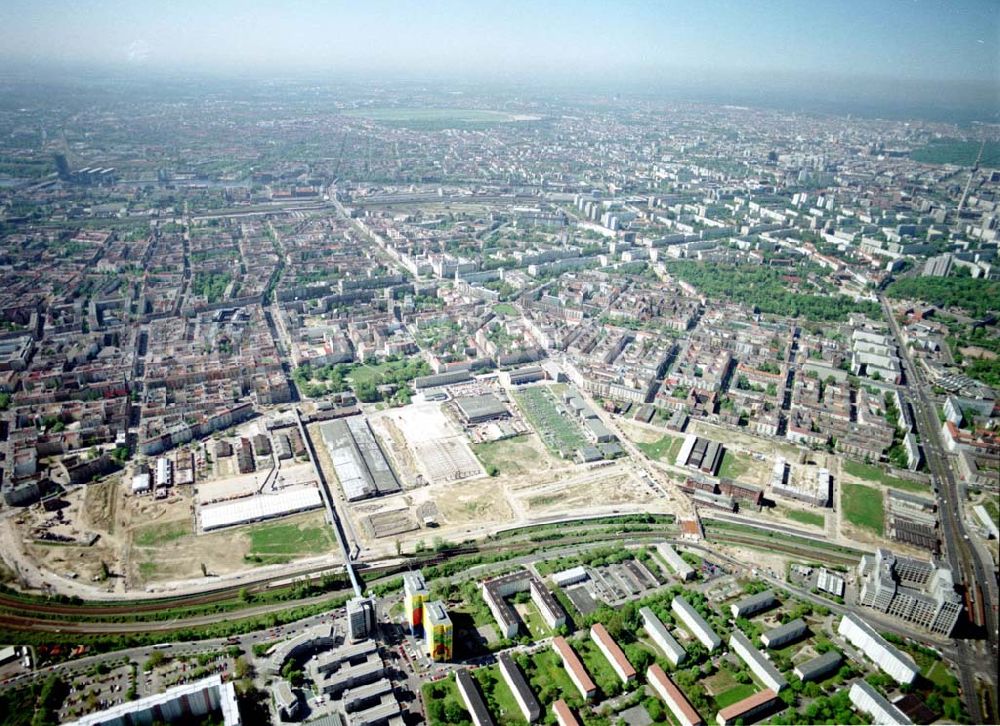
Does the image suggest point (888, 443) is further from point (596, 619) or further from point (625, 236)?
point (625, 236)

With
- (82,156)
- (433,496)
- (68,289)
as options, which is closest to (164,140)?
(82,156)

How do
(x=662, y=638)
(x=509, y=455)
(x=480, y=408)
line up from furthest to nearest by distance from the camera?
(x=480, y=408)
(x=509, y=455)
(x=662, y=638)

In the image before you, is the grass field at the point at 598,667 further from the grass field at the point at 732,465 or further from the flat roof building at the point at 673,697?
the grass field at the point at 732,465

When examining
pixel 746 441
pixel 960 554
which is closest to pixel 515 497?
pixel 746 441

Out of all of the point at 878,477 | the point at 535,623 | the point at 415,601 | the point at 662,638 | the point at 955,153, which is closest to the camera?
the point at 415,601

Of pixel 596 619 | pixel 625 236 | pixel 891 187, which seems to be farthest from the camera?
→ pixel 891 187

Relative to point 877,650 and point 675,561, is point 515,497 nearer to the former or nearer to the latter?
point 675,561
